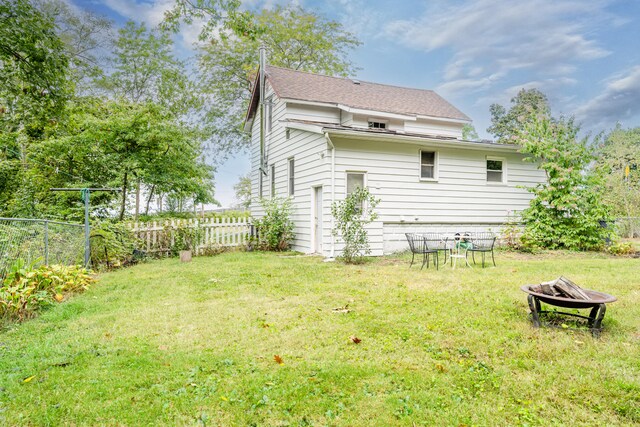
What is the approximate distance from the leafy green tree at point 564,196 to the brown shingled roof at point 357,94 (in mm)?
4624

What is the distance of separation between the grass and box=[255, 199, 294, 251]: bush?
6462mm

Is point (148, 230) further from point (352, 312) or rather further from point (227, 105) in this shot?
point (227, 105)

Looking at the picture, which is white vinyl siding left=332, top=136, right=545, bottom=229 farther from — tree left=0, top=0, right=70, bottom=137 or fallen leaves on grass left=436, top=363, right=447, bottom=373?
fallen leaves on grass left=436, top=363, right=447, bottom=373

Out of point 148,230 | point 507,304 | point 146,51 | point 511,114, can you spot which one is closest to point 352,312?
point 507,304

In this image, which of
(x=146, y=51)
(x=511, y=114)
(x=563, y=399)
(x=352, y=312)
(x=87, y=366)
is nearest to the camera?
(x=563, y=399)

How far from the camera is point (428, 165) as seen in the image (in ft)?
40.0

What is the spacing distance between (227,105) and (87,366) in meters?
22.4

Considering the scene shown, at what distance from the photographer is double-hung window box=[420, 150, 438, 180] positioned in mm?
12141

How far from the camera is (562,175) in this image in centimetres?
1177

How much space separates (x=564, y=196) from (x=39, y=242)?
14.0 meters

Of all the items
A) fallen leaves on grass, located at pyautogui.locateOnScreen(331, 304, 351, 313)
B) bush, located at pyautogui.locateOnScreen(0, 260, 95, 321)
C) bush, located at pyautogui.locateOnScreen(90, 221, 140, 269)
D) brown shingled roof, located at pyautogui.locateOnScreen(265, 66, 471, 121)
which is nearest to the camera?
bush, located at pyautogui.locateOnScreen(0, 260, 95, 321)

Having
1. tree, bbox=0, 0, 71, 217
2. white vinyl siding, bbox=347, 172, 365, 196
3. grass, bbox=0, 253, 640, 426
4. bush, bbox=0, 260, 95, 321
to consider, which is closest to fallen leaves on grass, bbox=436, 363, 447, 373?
grass, bbox=0, 253, 640, 426

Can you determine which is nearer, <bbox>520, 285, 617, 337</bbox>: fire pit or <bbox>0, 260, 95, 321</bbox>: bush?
<bbox>520, 285, 617, 337</bbox>: fire pit

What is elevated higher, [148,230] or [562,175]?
[562,175]
